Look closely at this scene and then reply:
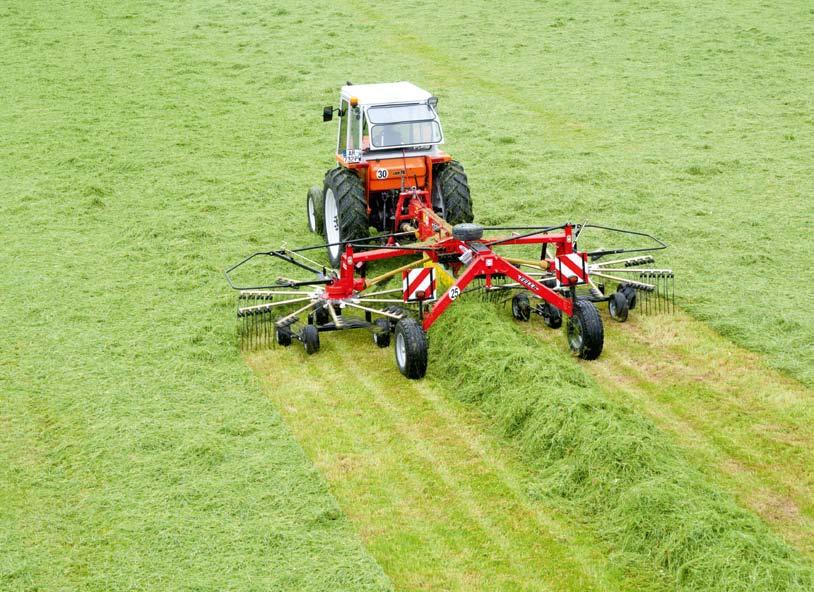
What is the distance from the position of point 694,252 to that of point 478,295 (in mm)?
3333

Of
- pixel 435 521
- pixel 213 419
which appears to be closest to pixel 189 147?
pixel 213 419

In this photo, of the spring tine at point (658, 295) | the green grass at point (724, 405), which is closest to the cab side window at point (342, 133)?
the green grass at point (724, 405)

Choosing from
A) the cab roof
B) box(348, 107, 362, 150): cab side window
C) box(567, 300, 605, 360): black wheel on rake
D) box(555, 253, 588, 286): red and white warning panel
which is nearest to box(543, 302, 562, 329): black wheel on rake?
box(555, 253, 588, 286): red and white warning panel

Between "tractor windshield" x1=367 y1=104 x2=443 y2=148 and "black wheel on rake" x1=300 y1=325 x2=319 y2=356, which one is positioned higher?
"tractor windshield" x1=367 y1=104 x2=443 y2=148

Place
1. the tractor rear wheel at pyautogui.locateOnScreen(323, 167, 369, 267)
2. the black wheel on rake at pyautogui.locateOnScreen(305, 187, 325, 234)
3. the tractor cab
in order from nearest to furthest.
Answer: the tractor rear wheel at pyautogui.locateOnScreen(323, 167, 369, 267) < the tractor cab < the black wheel on rake at pyautogui.locateOnScreen(305, 187, 325, 234)

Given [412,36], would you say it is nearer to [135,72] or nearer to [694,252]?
[135,72]

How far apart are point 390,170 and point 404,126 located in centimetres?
67

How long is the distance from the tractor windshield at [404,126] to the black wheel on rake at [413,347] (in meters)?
3.30

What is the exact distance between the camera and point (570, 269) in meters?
9.96

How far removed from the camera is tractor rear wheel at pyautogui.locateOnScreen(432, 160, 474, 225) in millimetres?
11797

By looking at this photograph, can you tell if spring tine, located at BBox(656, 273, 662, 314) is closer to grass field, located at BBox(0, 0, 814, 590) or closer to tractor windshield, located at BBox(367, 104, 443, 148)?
grass field, located at BBox(0, 0, 814, 590)

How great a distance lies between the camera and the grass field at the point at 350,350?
6863 millimetres

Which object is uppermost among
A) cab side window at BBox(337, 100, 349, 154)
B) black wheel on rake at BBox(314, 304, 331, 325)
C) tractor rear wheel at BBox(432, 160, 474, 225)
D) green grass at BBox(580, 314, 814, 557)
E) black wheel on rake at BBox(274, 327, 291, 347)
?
cab side window at BBox(337, 100, 349, 154)

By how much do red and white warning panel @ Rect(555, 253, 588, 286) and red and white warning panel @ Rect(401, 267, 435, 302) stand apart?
1.27 metres
